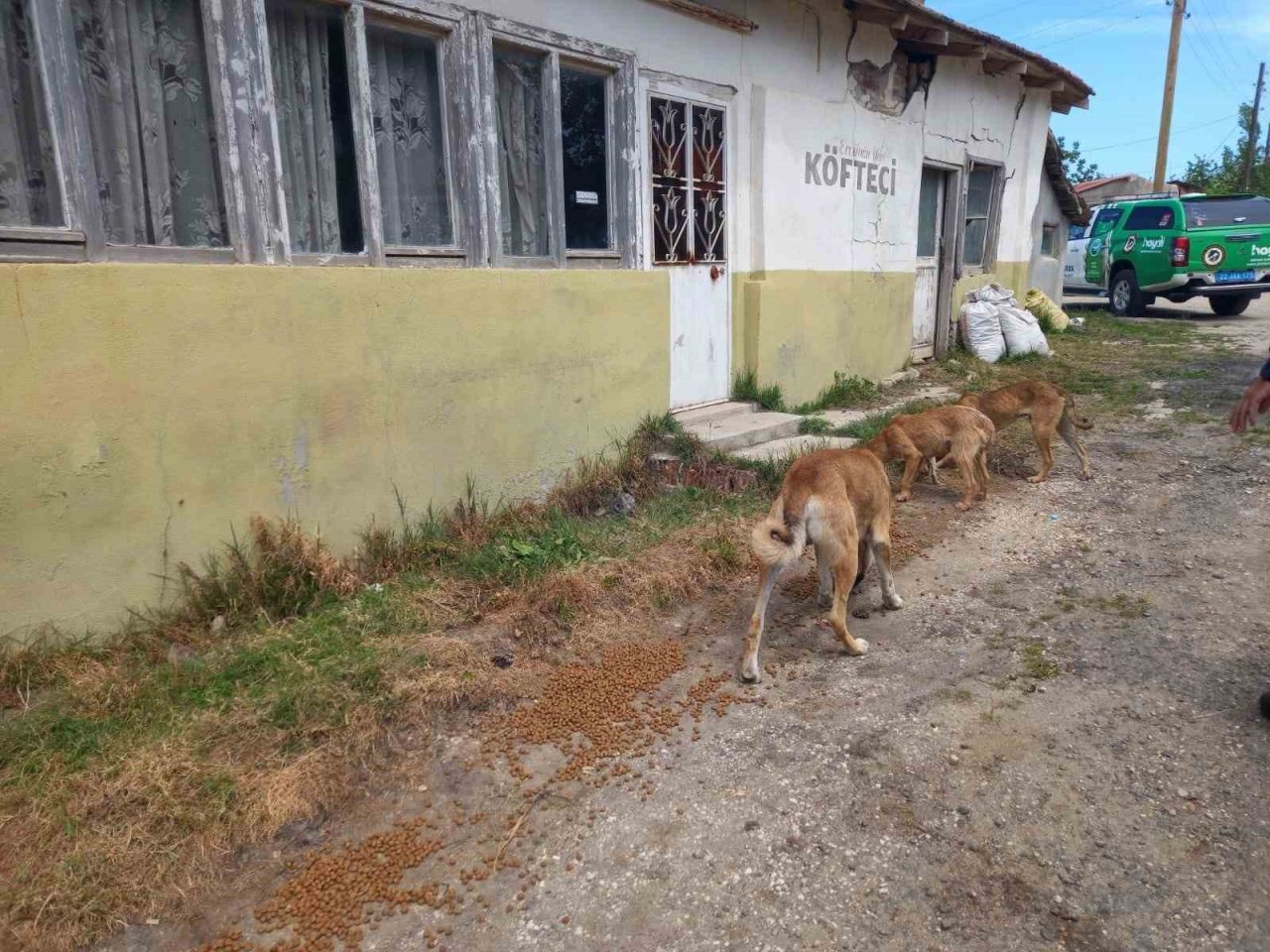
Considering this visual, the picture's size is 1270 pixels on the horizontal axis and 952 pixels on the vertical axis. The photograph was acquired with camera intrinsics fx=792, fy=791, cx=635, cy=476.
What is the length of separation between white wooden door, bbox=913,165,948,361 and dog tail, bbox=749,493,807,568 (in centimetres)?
756

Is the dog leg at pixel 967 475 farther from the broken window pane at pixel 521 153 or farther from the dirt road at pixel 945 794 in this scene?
the broken window pane at pixel 521 153

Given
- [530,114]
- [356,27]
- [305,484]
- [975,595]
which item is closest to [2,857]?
[305,484]

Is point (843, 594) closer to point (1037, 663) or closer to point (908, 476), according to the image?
point (1037, 663)

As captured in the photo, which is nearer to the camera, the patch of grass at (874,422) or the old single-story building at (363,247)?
the old single-story building at (363,247)

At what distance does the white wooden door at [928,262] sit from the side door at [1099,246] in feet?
24.5

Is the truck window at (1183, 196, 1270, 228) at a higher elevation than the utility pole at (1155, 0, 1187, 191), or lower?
lower

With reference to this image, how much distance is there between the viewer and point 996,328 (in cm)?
1061

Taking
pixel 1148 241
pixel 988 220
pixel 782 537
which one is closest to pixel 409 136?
pixel 782 537

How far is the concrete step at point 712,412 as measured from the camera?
21.6ft

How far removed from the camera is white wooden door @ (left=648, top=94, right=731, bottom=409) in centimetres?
622

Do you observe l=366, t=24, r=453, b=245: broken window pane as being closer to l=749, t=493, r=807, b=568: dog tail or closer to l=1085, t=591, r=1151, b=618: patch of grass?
l=749, t=493, r=807, b=568: dog tail

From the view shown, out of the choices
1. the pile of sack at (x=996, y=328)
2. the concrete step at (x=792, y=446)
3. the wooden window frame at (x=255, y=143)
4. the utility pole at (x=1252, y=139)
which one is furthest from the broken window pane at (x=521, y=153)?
the utility pole at (x=1252, y=139)

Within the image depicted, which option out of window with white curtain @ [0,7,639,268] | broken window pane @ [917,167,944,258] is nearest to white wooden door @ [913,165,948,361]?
broken window pane @ [917,167,944,258]

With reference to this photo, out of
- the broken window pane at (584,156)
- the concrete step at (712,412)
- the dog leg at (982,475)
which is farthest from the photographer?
the concrete step at (712,412)
